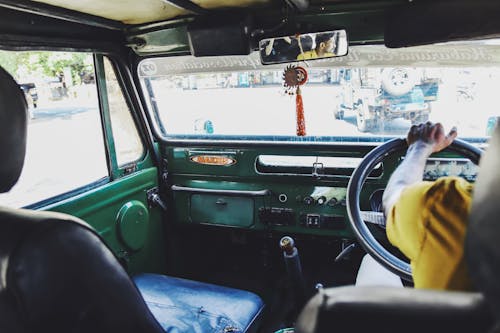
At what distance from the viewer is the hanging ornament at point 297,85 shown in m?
2.82

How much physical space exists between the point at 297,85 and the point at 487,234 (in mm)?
2302

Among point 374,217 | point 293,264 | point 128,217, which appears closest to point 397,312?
point 374,217

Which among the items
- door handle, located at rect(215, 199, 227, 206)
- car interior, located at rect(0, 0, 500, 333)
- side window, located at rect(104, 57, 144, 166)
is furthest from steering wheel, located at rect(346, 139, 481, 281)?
side window, located at rect(104, 57, 144, 166)

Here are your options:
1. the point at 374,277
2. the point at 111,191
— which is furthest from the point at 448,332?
the point at 111,191

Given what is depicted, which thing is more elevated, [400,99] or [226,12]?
[226,12]

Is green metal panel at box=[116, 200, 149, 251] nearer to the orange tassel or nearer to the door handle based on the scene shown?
the door handle

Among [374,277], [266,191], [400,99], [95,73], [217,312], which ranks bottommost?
[217,312]

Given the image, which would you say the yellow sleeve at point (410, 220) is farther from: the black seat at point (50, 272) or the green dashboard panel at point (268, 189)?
the green dashboard panel at point (268, 189)

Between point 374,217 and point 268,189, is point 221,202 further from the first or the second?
point 374,217

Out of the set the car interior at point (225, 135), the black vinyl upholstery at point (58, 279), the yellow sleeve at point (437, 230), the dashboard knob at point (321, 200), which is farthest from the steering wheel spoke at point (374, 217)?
the black vinyl upholstery at point (58, 279)

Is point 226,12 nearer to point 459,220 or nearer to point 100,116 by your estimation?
point 100,116

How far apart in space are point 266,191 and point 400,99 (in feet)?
3.70

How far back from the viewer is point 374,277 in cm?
210

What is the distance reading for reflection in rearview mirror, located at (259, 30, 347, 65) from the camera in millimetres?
2506
